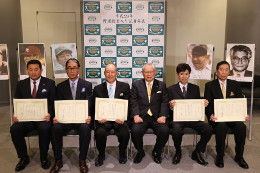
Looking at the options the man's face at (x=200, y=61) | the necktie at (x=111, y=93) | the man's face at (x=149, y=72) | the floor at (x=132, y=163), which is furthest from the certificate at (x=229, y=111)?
the necktie at (x=111, y=93)

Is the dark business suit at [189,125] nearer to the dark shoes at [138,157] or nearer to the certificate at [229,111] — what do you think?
the certificate at [229,111]

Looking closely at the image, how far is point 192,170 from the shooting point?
347cm

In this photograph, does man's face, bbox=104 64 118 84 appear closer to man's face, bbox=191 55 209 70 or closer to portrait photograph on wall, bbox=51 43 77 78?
portrait photograph on wall, bbox=51 43 77 78

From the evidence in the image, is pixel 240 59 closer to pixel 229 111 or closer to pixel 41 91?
pixel 229 111

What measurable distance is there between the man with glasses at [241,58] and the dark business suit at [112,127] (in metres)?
1.98

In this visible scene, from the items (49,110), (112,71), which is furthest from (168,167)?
(49,110)

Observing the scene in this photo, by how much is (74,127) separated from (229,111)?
6.91 ft

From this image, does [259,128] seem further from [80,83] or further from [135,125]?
[80,83]

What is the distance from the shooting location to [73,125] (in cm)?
365

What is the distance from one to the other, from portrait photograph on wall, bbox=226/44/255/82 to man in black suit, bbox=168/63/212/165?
3.80 ft

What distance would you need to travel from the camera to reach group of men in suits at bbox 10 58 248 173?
3.49 m

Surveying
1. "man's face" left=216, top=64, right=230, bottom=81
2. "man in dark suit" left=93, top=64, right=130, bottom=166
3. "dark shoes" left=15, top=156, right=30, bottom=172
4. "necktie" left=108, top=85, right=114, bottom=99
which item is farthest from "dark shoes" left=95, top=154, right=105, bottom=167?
"man's face" left=216, top=64, right=230, bottom=81

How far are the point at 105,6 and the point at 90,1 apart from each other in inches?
10.7

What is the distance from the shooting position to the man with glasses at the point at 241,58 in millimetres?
4457
